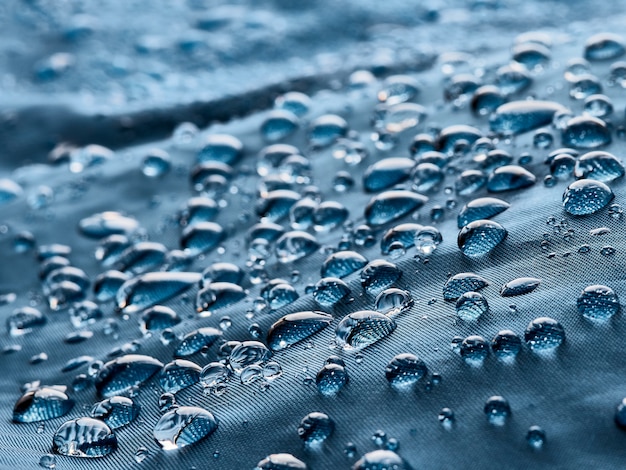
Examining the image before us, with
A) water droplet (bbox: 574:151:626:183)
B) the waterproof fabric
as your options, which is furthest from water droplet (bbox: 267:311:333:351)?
water droplet (bbox: 574:151:626:183)

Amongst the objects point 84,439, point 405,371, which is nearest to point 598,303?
point 405,371

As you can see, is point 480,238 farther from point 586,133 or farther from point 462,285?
point 586,133

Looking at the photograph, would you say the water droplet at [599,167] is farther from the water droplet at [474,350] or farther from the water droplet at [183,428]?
the water droplet at [183,428]

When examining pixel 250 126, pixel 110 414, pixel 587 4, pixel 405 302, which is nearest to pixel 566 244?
pixel 405 302

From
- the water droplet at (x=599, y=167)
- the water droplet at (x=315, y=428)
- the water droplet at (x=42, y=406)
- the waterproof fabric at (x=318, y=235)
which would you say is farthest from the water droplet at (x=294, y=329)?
the water droplet at (x=599, y=167)

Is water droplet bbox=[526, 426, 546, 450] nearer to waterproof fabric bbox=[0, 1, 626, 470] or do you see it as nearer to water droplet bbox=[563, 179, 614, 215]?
waterproof fabric bbox=[0, 1, 626, 470]

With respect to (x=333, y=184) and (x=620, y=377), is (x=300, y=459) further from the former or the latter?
(x=333, y=184)
